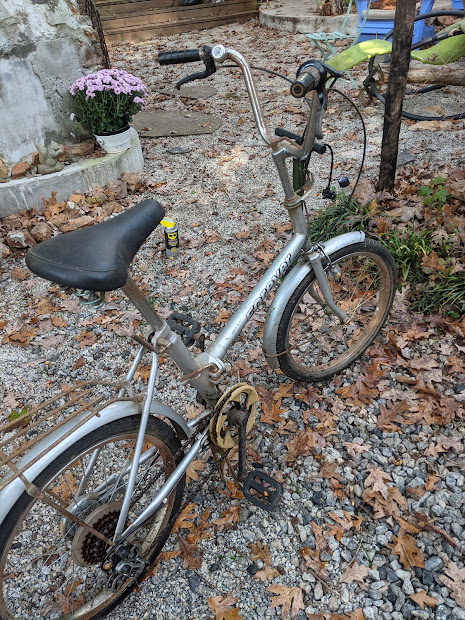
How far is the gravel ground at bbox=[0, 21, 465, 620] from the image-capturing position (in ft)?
6.76

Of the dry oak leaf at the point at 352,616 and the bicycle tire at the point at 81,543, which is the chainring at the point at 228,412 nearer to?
the bicycle tire at the point at 81,543

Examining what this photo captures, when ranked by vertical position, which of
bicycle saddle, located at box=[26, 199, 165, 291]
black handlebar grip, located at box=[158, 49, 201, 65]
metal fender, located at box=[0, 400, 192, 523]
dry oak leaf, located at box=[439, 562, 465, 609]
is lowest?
dry oak leaf, located at box=[439, 562, 465, 609]

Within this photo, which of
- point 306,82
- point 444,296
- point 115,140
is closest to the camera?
point 306,82

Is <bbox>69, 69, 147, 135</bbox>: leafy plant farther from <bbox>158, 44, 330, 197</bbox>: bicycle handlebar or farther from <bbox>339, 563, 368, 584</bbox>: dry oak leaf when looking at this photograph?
<bbox>339, 563, 368, 584</bbox>: dry oak leaf

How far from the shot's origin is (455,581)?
198 centimetres

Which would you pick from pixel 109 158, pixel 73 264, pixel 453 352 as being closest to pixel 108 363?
pixel 73 264

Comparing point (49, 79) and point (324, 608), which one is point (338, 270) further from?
point (49, 79)

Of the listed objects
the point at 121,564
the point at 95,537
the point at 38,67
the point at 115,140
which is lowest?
the point at 121,564

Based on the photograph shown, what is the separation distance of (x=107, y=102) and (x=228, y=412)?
405 cm

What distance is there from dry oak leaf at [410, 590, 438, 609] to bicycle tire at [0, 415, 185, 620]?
1.09 m

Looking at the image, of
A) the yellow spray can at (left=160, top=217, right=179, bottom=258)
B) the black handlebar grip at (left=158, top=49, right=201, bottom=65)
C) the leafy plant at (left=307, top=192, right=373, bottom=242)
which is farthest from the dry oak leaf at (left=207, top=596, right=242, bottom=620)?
the yellow spray can at (left=160, top=217, right=179, bottom=258)

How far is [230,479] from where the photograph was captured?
2502mm

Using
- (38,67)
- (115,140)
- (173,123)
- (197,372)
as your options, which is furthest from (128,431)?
(173,123)

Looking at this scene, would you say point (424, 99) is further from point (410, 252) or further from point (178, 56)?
point (178, 56)
